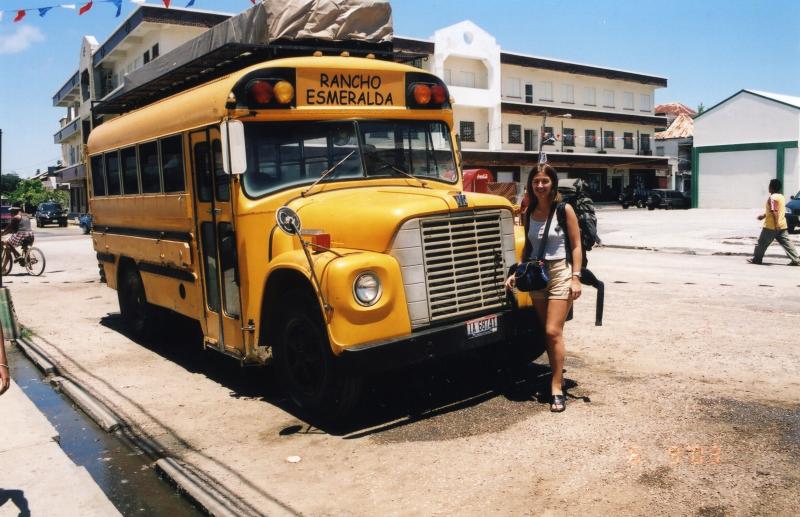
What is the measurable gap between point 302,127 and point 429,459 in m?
3.00

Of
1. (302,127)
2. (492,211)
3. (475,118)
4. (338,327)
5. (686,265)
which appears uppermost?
(475,118)

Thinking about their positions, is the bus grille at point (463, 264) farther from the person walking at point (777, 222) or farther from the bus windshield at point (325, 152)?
the person walking at point (777, 222)

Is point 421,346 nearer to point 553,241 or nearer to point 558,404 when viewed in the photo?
point 558,404

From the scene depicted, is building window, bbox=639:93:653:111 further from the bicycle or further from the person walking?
the bicycle

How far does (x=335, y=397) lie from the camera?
5438 millimetres

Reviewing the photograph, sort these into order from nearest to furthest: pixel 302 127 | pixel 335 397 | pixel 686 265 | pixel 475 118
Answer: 1. pixel 335 397
2. pixel 302 127
3. pixel 686 265
4. pixel 475 118

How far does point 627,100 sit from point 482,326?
6416 centimetres

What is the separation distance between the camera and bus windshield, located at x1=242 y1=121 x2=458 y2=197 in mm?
6137

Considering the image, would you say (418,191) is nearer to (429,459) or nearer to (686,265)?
(429,459)

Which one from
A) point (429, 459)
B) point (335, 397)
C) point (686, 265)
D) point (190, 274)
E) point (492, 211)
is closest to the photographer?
point (429, 459)

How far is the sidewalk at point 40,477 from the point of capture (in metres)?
4.38

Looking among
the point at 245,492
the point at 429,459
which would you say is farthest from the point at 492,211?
the point at 245,492

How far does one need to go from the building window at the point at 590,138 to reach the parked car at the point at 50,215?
41872 millimetres

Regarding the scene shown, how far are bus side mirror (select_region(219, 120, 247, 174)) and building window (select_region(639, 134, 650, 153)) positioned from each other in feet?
214
